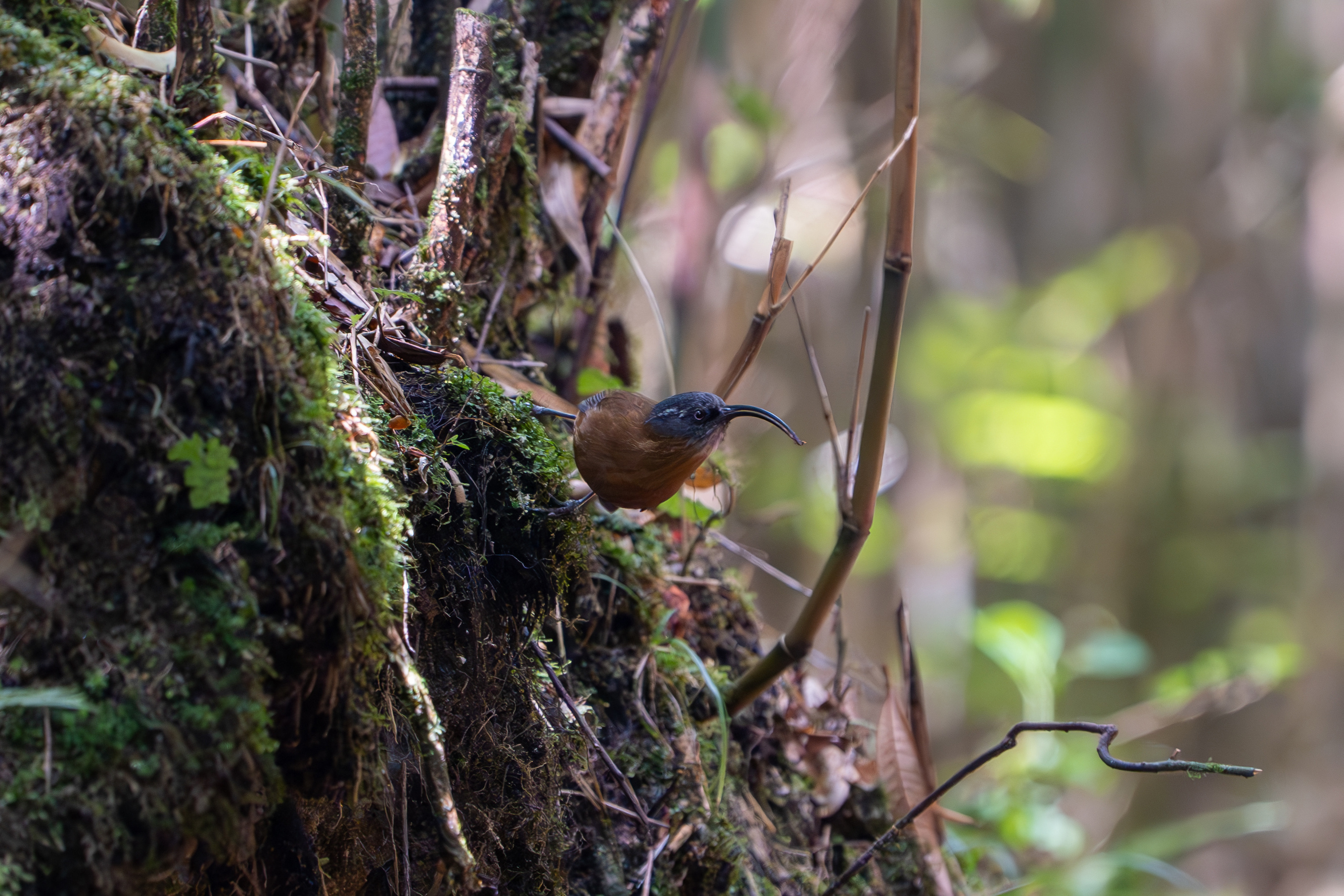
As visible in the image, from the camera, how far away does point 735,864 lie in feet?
6.78

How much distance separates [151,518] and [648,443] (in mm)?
1134

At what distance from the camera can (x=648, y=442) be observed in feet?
6.54

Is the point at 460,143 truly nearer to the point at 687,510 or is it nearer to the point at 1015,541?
the point at 687,510

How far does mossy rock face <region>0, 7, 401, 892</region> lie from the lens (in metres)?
0.99

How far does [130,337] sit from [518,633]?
886 mm

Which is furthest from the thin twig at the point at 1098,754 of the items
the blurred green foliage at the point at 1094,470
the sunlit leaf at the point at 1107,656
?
the blurred green foliage at the point at 1094,470

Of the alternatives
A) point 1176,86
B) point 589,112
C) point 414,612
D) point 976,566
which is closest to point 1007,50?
point 1176,86

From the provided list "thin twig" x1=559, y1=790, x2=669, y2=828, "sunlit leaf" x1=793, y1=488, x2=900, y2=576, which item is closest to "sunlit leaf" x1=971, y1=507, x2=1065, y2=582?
"sunlit leaf" x1=793, y1=488, x2=900, y2=576

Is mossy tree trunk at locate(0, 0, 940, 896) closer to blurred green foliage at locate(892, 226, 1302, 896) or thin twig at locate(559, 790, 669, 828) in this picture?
thin twig at locate(559, 790, 669, 828)

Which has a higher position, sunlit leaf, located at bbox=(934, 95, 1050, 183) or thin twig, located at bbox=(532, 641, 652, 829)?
sunlit leaf, located at bbox=(934, 95, 1050, 183)

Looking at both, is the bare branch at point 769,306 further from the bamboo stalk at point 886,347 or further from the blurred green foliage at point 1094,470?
the blurred green foliage at point 1094,470

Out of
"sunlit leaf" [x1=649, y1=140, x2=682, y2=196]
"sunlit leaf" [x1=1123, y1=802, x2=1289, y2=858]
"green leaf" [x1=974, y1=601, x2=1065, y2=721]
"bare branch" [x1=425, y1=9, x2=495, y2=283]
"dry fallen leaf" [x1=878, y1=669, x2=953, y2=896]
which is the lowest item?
"sunlit leaf" [x1=1123, y1=802, x2=1289, y2=858]

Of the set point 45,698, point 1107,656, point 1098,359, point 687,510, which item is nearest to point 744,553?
point 687,510

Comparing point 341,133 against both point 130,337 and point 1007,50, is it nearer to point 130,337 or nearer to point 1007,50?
point 130,337
